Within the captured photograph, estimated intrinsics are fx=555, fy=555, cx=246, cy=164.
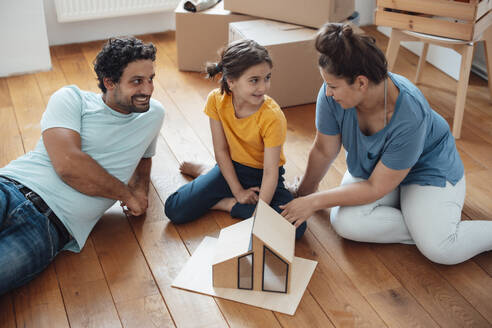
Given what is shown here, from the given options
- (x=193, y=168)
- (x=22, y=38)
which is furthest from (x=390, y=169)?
(x=22, y=38)

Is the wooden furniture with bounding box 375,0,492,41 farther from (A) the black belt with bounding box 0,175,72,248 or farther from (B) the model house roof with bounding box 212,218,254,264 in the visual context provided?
(A) the black belt with bounding box 0,175,72,248

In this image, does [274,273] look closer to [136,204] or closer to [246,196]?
[246,196]

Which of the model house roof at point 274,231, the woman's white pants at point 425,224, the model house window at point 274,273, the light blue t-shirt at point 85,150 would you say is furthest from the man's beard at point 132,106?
the woman's white pants at point 425,224

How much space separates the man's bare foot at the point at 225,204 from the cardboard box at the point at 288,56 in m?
0.84

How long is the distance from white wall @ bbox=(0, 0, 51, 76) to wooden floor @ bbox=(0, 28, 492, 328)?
0.71 metres

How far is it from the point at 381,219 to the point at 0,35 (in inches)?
85.2

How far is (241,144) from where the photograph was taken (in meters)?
1.95

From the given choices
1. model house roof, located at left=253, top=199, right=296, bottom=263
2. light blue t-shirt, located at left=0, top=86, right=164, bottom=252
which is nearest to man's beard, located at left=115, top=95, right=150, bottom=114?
light blue t-shirt, located at left=0, top=86, right=164, bottom=252

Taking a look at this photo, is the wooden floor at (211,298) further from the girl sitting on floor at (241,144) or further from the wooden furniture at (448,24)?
the wooden furniture at (448,24)

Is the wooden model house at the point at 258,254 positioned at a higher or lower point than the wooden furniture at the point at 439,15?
lower

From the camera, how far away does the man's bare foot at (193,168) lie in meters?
2.23

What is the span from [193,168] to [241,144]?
36cm

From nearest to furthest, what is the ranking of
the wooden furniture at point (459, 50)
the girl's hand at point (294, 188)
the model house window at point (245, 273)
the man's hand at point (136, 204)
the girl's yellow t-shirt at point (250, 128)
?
1. the model house window at point (245, 273)
2. the girl's yellow t-shirt at point (250, 128)
3. the man's hand at point (136, 204)
4. the girl's hand at point (294, 188)
5. the wooden furniture at point (459, 50)

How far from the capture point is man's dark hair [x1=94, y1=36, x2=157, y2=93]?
1.84 meters
